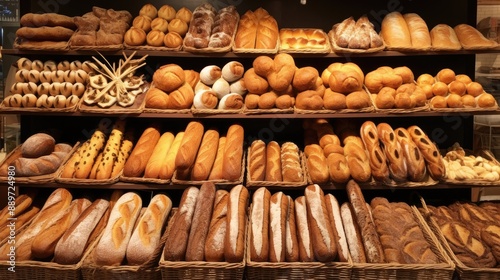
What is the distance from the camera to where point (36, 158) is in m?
3.08

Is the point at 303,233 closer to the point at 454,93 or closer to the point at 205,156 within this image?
the point at 205,156

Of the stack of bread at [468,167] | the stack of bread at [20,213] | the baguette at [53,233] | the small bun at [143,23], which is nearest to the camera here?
the baguette at [53,233]

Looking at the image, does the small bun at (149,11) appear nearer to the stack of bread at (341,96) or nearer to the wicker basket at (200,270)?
the stack of bread at (341,96)

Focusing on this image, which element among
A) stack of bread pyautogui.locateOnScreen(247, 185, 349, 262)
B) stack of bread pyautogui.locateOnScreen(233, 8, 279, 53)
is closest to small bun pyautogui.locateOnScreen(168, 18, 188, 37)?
stack of bread pyautogui.locateOnScreen(233, 8, 279, 53)

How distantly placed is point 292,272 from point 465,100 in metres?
1.67

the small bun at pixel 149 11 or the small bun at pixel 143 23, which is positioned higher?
the small bun at pixel 149 11

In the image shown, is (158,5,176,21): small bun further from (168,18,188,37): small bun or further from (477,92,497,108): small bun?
(477,92,497,108): small bun

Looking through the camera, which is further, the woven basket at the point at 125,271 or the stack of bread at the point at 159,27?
the stack of bread at the point at 159,27

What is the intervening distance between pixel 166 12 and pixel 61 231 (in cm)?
163

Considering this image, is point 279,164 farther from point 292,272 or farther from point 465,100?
point 465,100

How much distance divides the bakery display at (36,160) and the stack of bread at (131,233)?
52cm

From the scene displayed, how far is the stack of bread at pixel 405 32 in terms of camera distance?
311cm

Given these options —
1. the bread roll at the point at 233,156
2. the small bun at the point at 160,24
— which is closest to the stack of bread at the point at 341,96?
the bread roll at the point at 233,156

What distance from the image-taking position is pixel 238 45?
10.2 ft
